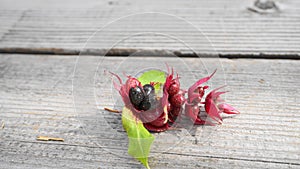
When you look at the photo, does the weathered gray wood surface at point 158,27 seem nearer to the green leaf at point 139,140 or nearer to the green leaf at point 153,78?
the green leaf at point 153,78

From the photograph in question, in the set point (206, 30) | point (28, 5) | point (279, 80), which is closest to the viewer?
point (279, 80)

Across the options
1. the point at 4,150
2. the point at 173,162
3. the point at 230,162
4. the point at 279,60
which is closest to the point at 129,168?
the point at 173,162

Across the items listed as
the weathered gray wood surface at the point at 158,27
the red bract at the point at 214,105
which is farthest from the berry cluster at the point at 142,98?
the weathered gray wood surface at the point at 158,27

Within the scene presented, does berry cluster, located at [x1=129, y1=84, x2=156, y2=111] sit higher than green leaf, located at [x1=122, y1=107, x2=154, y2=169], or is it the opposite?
berry cluster, located at [x1=129, y1=84, x2=156, y2=111]

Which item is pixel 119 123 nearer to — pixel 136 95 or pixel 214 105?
pixel 136 95

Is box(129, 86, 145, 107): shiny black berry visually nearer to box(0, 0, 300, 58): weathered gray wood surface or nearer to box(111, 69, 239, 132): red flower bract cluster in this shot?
box(111, 69, 239, 132): red flower bract cluster

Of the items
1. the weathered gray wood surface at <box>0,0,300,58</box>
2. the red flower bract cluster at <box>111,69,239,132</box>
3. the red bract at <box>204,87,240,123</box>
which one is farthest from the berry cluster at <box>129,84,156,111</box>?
the weathered gray wood surface at <box>0,0,300,58</box>

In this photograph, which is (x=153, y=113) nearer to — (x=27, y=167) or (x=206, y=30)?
(x=27, y=167)
